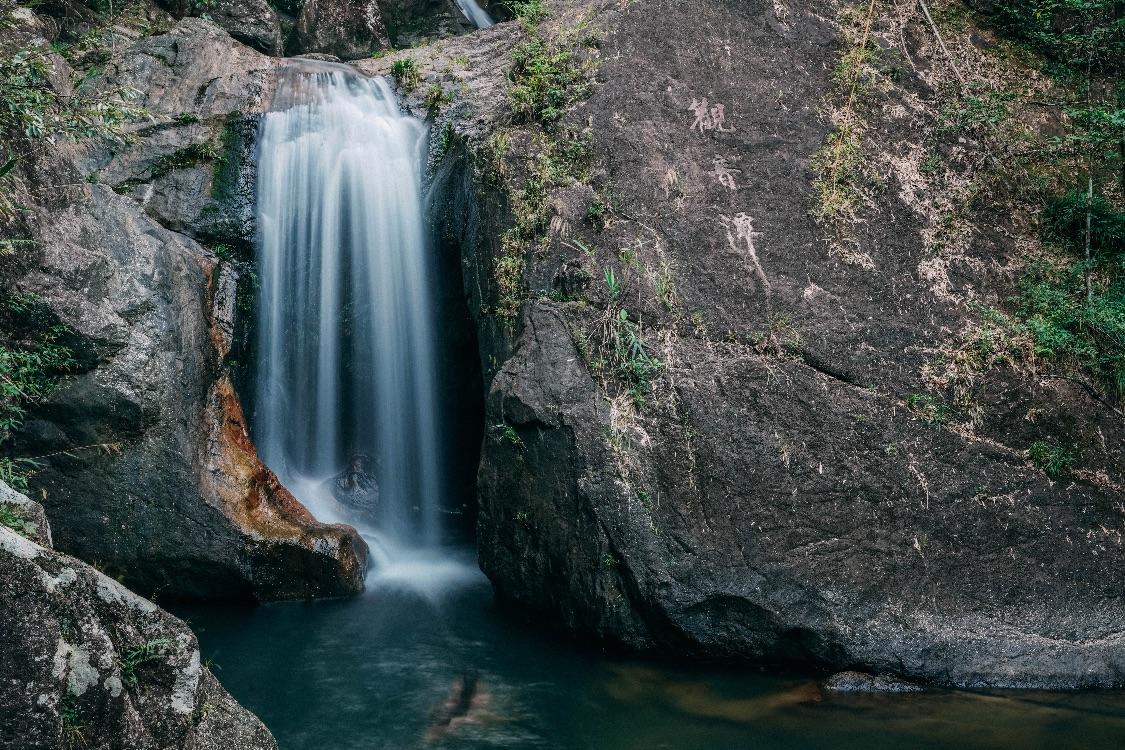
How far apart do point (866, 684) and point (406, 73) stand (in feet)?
26.5

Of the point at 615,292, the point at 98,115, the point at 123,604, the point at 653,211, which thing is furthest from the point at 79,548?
the point at 653,211

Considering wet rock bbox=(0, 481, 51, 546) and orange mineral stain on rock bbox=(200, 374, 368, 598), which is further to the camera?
orange mineral stain on rock bbox=(200, 374, 368, 598)

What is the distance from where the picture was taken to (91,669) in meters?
2.77

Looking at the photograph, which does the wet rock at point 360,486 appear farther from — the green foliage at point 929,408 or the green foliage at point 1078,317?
the green foliage at point 1078,317

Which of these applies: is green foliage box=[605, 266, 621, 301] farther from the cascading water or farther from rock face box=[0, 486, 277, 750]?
rock face box=[0, 486, 277, 750]

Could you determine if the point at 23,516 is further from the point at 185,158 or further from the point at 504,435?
the point at 185,158

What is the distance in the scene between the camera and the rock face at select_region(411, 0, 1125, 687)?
519 centimetres

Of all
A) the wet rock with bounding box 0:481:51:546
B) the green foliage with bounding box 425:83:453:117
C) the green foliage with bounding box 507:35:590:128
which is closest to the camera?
the wet rock with bounding box 0:481:51:546

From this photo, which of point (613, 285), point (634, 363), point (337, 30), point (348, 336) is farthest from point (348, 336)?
point (337, 30)

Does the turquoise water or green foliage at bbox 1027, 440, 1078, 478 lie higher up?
green foliage at bbox 1027, 440, 1078, 478

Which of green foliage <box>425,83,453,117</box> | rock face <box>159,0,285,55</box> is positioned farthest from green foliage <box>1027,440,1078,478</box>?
rock face <box>159,0,285,55</box>

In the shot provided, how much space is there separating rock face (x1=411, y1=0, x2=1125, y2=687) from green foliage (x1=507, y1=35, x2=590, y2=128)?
179mm

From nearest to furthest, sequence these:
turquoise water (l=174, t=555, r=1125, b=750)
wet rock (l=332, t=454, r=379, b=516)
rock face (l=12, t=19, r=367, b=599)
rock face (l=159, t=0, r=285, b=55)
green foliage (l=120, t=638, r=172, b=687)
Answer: green foliage (l=120, t=638, r=172, b=687) → turquoise water (l=174, t=555, r=1125, b=750) → rock face (l=12, t=19, r=367, b=599) → wet rock (l=332, t=454, r=379, b=516) → rock face (l=159, t=0, r=285, b=55)

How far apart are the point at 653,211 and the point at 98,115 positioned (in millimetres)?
4081
